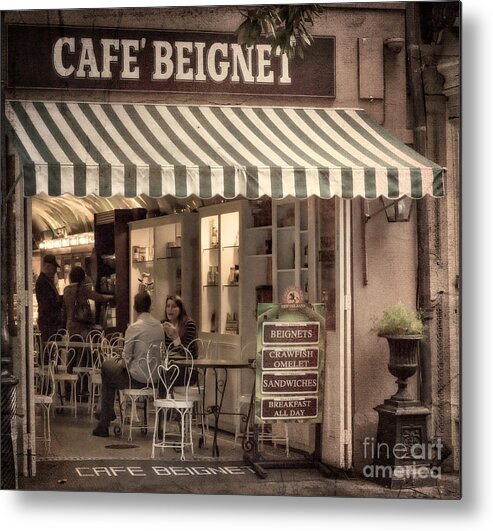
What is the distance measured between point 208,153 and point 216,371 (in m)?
2.33

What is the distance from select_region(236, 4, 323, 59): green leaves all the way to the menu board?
7.36 ft

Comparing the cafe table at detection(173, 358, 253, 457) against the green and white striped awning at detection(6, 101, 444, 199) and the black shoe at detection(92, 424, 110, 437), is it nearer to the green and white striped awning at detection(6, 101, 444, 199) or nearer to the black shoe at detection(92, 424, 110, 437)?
the black shoe at detection(92, 424, 110, 437)

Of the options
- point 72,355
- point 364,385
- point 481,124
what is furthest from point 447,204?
point 72,355

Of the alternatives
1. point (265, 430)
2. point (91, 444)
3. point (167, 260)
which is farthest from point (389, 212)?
point (91, 444)

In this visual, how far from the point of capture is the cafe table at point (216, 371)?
12.4m

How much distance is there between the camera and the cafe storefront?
11.4 meters

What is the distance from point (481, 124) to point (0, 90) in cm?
396

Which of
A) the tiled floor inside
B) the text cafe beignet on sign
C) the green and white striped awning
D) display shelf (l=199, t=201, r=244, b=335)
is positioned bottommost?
the tiled floor inside

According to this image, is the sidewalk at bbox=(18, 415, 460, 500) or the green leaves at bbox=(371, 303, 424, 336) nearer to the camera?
the sidewalk at bbox=(18, 415, 460, 500)

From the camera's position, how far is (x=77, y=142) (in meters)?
11.6

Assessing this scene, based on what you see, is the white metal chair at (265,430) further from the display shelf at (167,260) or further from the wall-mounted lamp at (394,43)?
the wall-mounted lamp at (394,43)

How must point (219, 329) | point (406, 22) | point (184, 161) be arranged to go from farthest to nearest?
point (219, 329) → point (406, 22) → point (184, 161)

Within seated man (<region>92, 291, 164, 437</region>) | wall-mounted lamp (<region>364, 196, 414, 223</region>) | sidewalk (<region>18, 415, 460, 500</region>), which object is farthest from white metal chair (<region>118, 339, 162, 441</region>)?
wall-mounted lamp (<region>364, 196, 414, 223</region>)

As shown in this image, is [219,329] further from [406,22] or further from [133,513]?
[406,22]
